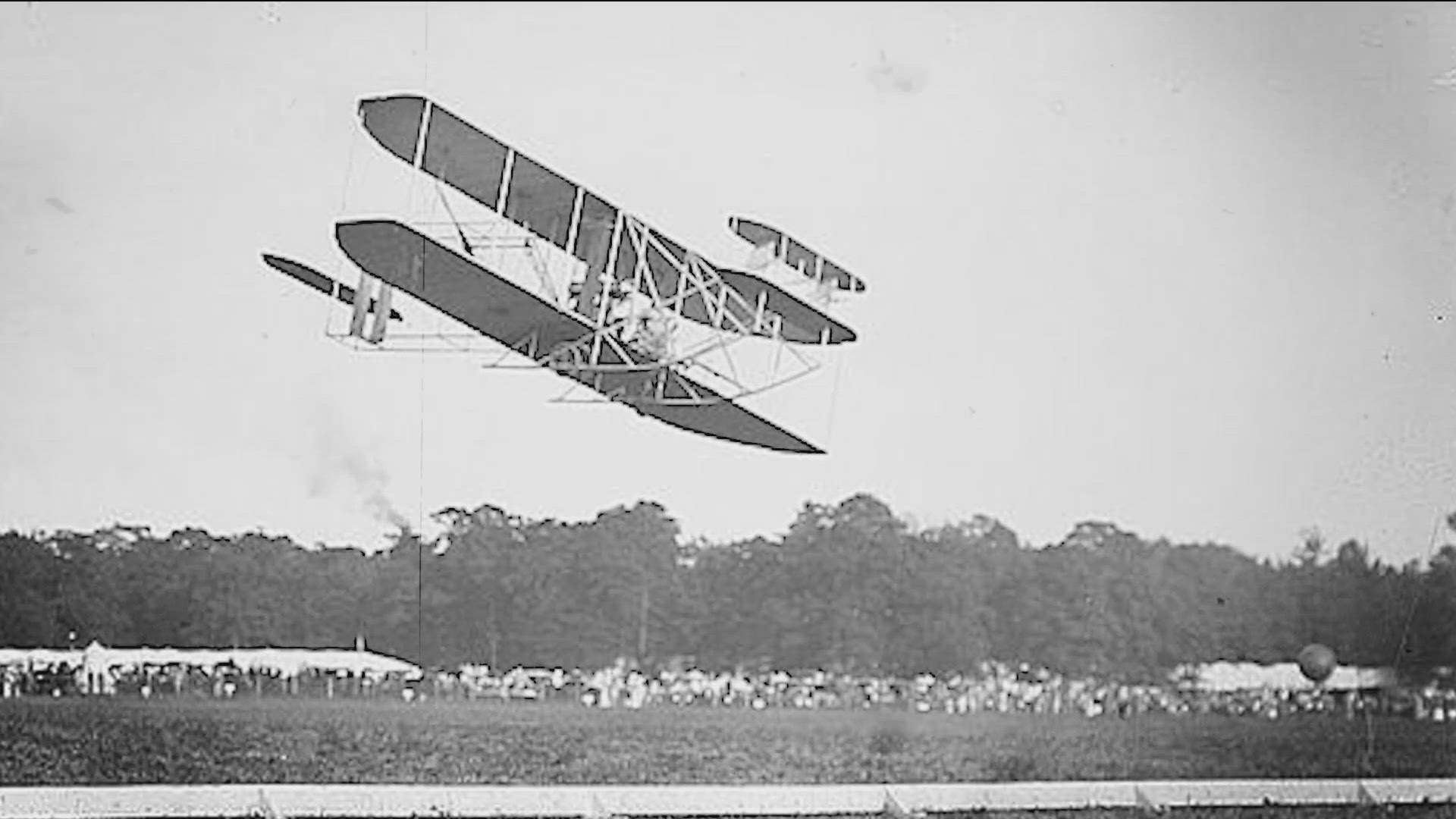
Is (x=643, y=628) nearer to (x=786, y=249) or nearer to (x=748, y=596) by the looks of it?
(x=748, y=596)

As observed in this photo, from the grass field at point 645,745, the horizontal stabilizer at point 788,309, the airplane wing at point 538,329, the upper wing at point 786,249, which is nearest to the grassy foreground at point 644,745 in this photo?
the grass field at point 645,745

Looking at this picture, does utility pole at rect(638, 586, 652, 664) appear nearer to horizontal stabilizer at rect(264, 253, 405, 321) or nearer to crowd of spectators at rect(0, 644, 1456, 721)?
crowd of spectators at rect(0, 644, 1456, 721)

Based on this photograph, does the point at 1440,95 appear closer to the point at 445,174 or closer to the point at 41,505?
the point at 445,174

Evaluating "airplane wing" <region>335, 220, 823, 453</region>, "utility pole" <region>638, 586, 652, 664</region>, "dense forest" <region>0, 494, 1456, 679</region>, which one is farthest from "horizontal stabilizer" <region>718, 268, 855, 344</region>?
"utility pole" <region>638, 586, 652, 664</region>

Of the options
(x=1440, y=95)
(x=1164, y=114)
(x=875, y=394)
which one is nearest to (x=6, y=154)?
(x=875, y=394)

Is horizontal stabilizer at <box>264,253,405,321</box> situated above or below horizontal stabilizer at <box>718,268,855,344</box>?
below
